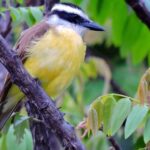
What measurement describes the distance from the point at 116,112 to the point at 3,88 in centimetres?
75

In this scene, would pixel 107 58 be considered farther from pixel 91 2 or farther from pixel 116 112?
pixel 116 112

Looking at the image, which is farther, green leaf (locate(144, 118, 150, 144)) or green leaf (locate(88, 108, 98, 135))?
green leaf (locate(88, 108, 98, 135))

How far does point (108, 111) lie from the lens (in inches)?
93.0

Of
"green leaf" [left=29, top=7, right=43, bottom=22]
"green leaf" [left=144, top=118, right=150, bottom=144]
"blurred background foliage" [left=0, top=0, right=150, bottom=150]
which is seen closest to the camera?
"green leaf" [left=144, top=118, right=150, bottom=144]

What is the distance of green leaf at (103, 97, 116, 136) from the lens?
2.32 meters

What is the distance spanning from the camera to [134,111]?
7.51 ft

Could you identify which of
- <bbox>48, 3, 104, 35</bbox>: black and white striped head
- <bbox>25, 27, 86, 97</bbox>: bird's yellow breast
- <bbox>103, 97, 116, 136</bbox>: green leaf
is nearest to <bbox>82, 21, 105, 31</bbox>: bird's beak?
<bbox>48, 3, 104, 35</bbox>: black and white striped head

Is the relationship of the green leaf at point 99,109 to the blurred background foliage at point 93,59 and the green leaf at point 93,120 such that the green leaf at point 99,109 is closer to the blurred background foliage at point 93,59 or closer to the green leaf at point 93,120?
the green leaf at point 93,120

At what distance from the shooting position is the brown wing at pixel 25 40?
9.44 ft

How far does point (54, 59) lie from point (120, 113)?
0.66 meters

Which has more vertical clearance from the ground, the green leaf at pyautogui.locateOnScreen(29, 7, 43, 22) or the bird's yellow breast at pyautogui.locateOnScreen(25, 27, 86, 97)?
the green leaf at pyautogui.locateOnScreen(29, 7, 43, 22)

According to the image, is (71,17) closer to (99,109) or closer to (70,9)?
(70,9)

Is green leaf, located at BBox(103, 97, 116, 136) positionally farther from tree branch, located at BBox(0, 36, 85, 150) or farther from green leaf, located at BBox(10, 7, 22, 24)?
green leaf, located at BBox(10, 7, 22, 24)

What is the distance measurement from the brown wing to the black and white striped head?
12 cm
